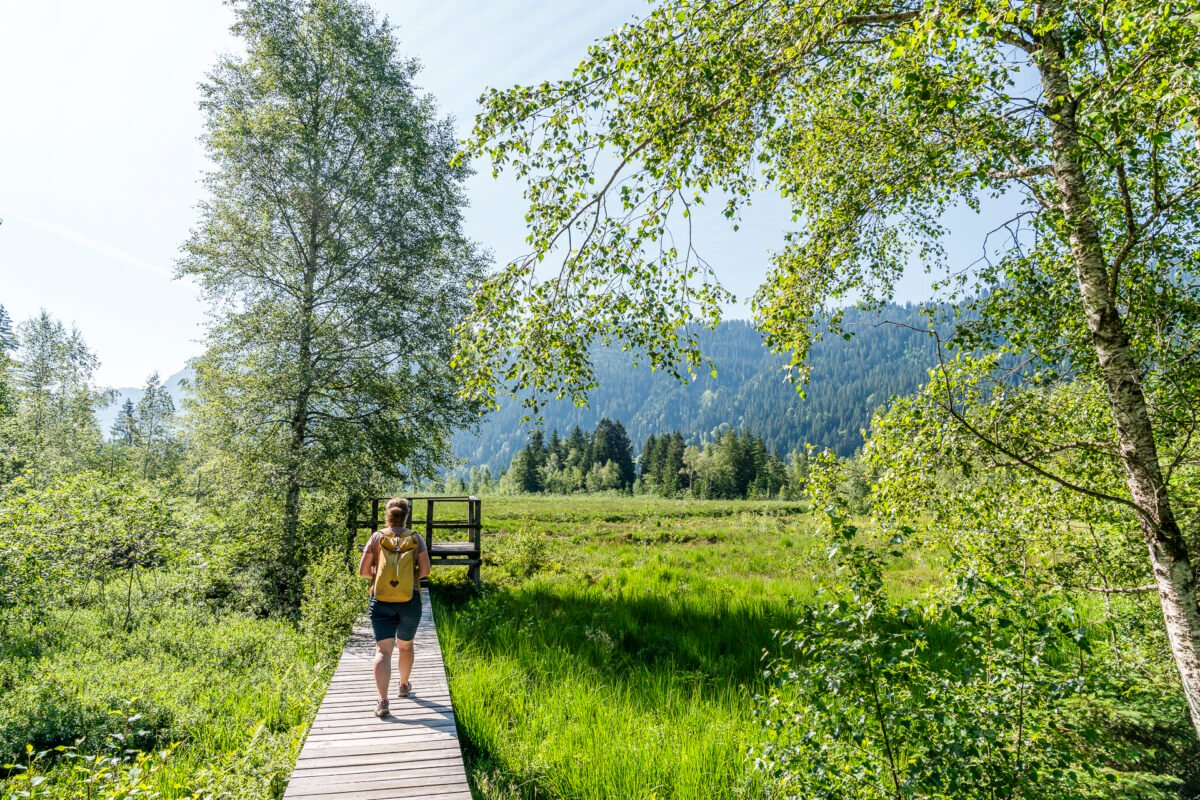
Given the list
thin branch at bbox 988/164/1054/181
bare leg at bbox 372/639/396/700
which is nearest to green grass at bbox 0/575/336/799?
bare leg at bbox 372/639/396/700

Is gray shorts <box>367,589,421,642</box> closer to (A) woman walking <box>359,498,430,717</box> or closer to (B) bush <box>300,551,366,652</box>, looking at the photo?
(A) woman walking <box>359,498,430,717</box>

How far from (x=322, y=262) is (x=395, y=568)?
11.2 metres

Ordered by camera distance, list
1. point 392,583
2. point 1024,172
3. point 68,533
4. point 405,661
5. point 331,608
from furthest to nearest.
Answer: point 68,533, point 331,608, point 405,661, point 392,583, point 1024,172

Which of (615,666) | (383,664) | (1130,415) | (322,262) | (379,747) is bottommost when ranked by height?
(615,666)

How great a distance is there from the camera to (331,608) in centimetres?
972

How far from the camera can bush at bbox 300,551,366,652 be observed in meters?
9.41

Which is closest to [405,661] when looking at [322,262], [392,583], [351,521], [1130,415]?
[392,583]

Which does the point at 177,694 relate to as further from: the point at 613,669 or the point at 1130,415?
the point at 1130,415

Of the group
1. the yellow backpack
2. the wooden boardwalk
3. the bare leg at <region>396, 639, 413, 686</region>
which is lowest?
the wooden boardwalk

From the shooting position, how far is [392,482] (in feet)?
49.5

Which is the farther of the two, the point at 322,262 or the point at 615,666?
the point at 322,262

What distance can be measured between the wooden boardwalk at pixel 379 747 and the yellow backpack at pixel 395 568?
131cm

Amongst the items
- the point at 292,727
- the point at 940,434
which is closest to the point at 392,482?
the point at 292,727

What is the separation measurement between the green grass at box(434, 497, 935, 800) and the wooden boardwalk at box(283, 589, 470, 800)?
0.43 m
